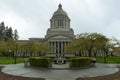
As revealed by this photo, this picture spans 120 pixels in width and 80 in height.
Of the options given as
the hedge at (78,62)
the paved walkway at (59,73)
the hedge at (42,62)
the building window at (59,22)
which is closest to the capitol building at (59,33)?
the building window at (59,22)

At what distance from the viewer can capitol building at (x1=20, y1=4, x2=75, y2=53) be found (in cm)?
10388

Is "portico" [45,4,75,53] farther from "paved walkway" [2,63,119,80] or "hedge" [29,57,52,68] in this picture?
"paved walkway" [2,63,119,80]

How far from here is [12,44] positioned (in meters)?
70.9

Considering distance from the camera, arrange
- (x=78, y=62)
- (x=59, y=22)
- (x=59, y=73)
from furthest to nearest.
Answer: (x=59, y=22), (x=78, y=62), (x=59, y=73)

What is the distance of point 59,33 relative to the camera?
10800 centimetres

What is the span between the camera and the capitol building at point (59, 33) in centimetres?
10388

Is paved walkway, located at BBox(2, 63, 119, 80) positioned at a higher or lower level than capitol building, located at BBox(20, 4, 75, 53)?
lower

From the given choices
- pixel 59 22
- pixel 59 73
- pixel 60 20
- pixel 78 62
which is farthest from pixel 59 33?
pixel 59 73

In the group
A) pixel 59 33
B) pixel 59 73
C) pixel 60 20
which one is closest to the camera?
pixel 59 73

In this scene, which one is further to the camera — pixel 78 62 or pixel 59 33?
pixel 59 33

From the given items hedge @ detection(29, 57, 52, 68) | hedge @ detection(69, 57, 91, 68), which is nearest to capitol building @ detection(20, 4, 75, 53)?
hedge @ detection(29, 57, 52, 68)

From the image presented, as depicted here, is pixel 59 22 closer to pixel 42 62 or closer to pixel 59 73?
pixel 42 62

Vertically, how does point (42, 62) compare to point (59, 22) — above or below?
below

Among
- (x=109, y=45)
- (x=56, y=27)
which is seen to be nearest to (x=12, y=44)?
(x=109, y=45)
